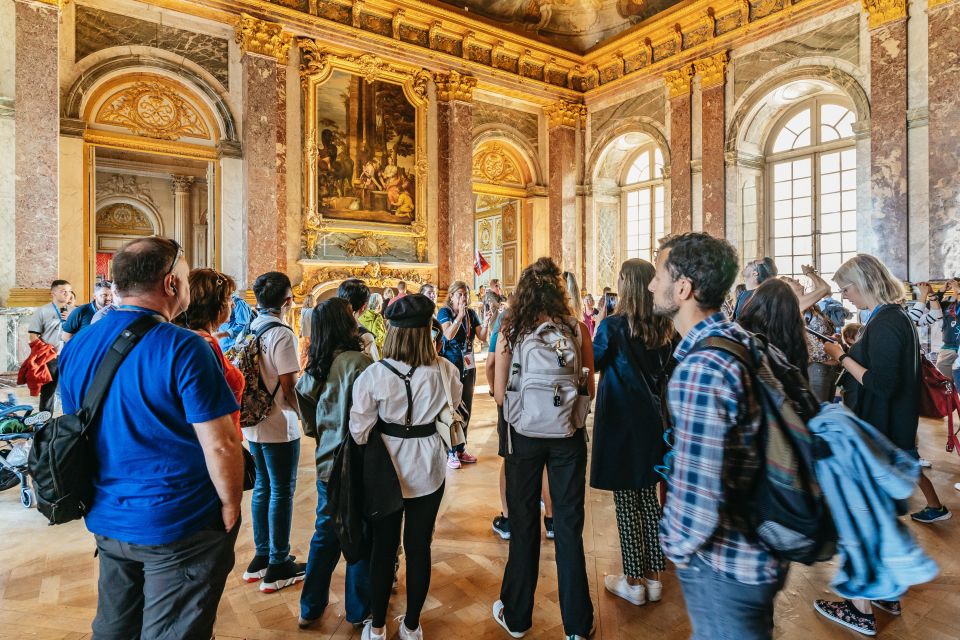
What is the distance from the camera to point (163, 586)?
168cm

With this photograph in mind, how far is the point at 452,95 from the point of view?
1262 cm

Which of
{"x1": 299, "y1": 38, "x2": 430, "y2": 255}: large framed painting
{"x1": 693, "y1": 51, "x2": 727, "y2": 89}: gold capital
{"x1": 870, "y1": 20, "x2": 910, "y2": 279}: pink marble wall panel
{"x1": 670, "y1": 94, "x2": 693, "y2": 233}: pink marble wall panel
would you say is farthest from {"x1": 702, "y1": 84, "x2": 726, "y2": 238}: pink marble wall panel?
{"x1": 299, "y1": 38, "x2": 430, "y2": 255}: large framed painting

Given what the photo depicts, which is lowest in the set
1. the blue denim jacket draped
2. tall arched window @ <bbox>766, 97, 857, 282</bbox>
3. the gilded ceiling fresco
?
the blue denim jacket draped

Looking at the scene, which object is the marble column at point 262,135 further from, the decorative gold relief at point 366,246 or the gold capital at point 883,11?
the gold capital at point 883,11

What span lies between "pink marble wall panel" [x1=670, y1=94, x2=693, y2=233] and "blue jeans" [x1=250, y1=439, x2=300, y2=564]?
1110 cm

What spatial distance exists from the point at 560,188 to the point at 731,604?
13.9 meters

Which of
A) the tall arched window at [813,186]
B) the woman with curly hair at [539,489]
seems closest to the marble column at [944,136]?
the tall arched window at [813,186]

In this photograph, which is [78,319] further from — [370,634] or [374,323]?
[370,634]

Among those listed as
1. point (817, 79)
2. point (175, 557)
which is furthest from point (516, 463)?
point (817, 79)

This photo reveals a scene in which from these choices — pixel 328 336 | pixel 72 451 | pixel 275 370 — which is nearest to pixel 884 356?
pixel 328 336

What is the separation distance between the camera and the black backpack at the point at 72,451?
5.13 ft

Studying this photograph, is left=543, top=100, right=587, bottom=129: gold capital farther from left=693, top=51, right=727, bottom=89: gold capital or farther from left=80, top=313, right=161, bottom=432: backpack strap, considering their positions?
left=80, top=313, right=161, bottom=432: backpack strap

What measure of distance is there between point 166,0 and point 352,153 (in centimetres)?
403

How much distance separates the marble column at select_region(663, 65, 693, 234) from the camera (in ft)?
40.2
